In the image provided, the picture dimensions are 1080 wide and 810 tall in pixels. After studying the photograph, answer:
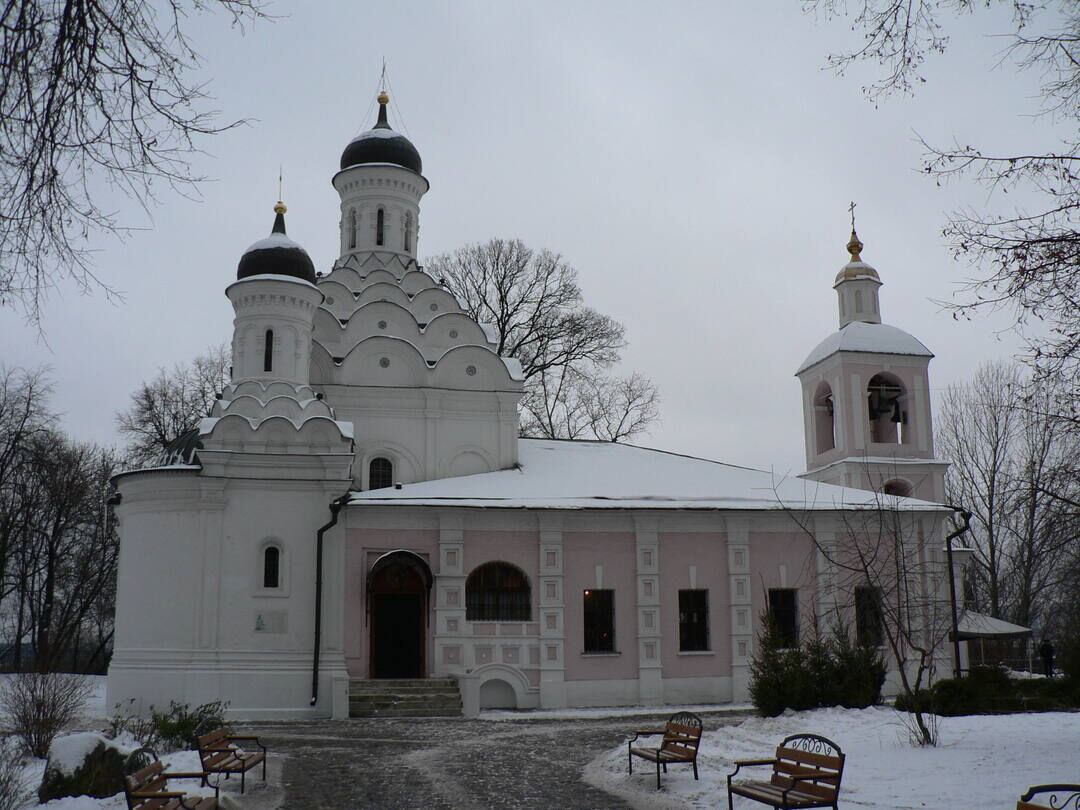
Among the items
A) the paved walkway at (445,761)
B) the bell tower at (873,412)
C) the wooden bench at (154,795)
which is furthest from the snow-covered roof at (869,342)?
the wooden bench at (154,795)

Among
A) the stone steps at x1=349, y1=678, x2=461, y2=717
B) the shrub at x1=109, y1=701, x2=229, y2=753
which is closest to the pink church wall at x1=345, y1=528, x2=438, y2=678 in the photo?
the stone steps at x1=349, y1=678, x2=461, y2=717

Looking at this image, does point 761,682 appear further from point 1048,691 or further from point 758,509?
point 758,509

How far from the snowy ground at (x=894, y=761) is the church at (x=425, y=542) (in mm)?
4068

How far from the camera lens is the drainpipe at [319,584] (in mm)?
17938

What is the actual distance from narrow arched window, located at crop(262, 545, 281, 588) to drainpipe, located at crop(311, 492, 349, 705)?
730mm

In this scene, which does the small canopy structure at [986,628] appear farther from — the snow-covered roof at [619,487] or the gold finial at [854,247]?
the gold finial at [854,247]

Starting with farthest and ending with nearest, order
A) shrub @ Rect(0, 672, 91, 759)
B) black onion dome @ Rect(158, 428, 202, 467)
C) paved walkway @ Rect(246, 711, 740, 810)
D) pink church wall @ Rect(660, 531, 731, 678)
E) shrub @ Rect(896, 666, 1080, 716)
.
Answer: pink church wall @ Rect(660, 531, 731, 678) < black onion dome @ Rect(158, 428, 202, 467) < shrub @ Rect(896, 666, 1080, 716) < shrub @ Rect(0, 672, 91, 759) < paved walkway @ Rect(246, 711, 740, 810)

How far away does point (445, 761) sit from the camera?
Answer: 11.9 metres

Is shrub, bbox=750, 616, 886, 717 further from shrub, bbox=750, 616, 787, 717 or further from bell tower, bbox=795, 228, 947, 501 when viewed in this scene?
bell tower, bbox=795, 228, 947, 501

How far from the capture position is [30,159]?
5.12 m

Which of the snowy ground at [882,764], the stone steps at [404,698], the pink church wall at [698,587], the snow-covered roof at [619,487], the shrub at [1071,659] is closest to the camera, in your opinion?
the snowy ground at [882,764]

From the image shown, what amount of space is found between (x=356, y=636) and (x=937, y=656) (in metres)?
11.7

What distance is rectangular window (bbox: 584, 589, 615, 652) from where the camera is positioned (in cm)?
1970

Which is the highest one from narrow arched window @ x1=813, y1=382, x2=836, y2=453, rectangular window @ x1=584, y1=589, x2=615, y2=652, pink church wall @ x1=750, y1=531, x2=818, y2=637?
narrow arched window @ x1=813, y1=382, x2=836, y2=453
